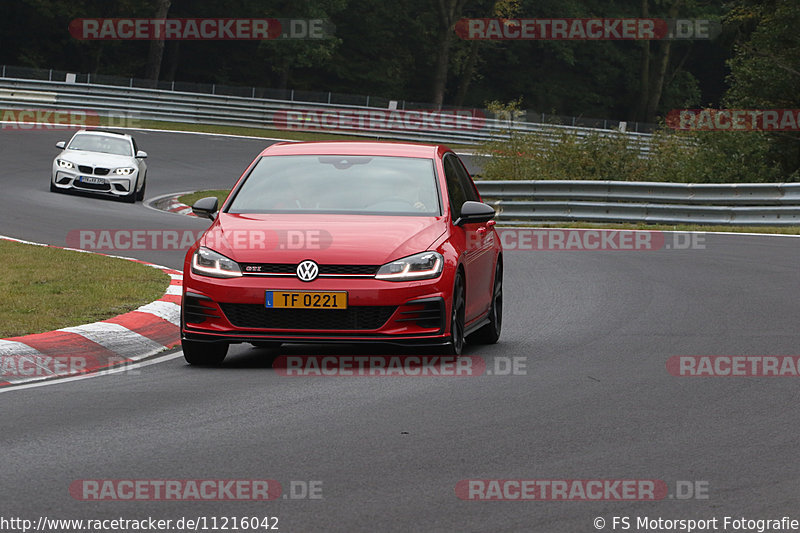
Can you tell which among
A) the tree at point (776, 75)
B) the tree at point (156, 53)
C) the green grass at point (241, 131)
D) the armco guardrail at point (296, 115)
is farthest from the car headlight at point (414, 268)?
the tree at point (156, 53)

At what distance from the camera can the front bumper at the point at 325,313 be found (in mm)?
9078

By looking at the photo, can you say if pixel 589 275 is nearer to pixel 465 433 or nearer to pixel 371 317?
pixel 371 317

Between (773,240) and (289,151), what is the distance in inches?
500

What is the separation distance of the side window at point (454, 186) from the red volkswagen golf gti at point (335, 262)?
50mm

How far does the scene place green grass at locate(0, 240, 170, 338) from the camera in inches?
420

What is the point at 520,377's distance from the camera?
909cm

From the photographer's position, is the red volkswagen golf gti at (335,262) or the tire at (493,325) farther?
the tire at (493,325)

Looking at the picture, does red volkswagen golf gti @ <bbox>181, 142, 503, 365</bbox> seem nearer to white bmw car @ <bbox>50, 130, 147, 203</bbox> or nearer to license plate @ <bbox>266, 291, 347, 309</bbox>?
license plate @ <bbox>266, 291, 347, 309</bbox>

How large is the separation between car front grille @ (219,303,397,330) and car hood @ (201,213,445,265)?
1.07 feet

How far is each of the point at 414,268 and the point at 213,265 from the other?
1400mm

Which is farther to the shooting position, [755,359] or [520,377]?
[755,359]

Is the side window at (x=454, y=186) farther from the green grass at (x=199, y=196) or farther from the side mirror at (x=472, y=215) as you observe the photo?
the green grass at (x=199, y=196)

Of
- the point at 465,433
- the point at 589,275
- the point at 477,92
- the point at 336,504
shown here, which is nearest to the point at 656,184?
the point at 589,275

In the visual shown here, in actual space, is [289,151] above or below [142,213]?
above
